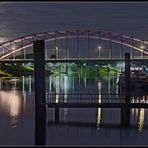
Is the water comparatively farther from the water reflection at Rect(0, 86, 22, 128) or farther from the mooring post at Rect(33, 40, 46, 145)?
the mooring post at Rect(33, 40, 46, 145)

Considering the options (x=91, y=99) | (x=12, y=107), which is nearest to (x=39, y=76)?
(x=91, y=99)

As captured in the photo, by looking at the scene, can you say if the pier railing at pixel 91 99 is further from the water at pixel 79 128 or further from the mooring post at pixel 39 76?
the mooring post at pixel 39 76

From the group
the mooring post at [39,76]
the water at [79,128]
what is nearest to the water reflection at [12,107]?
the water at [79,128]

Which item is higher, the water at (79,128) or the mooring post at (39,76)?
the mooring post at (39,76)

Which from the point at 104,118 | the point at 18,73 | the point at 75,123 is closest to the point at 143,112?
the point at 104,118

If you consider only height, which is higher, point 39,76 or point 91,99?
point 39,76

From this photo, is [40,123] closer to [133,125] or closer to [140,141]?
[140,141]

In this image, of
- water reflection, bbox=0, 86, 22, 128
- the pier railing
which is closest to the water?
water reflection, bbox=0, 86, 22, 128

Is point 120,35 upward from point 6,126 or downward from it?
upward

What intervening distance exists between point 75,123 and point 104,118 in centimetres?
261

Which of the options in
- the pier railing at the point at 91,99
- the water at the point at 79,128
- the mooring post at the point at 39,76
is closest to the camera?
the mooring post at the point at 39,76

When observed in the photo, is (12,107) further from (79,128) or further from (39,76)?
(39,76)

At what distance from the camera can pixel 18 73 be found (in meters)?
144

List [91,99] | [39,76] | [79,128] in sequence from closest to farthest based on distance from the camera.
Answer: [39,76]
[79,128]
[91,99]
